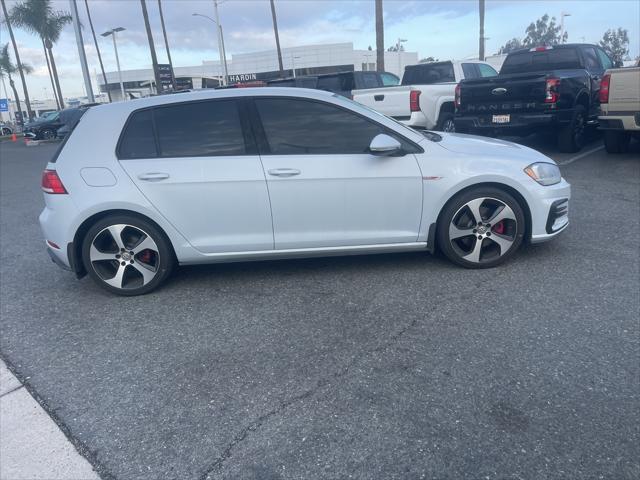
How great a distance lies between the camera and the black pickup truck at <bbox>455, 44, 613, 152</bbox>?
28.1 ft

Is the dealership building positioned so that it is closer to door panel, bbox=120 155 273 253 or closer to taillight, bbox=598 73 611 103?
taillight, bbox=598 73 611 103

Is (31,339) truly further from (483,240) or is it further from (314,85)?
(314,85)

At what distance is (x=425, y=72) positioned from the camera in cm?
1281

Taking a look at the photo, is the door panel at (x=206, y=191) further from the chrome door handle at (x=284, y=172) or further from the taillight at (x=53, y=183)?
the taillight at (x=53, y=183)

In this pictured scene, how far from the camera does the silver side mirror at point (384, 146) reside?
4086mm

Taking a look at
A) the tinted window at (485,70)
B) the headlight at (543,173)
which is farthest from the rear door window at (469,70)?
the headlight at (543,173)

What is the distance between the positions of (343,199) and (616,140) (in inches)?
286

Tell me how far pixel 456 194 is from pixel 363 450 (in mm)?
2545

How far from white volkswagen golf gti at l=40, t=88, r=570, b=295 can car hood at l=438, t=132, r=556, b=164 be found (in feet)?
0.13

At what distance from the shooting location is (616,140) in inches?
361

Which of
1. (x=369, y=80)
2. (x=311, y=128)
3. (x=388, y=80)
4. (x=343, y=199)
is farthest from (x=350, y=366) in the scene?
(x=388, y=80)

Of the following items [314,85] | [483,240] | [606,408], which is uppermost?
Answer: [314,85]

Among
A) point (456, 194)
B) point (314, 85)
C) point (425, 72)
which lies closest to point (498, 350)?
point (456, 194)

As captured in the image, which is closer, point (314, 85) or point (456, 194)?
point (456, 194)
